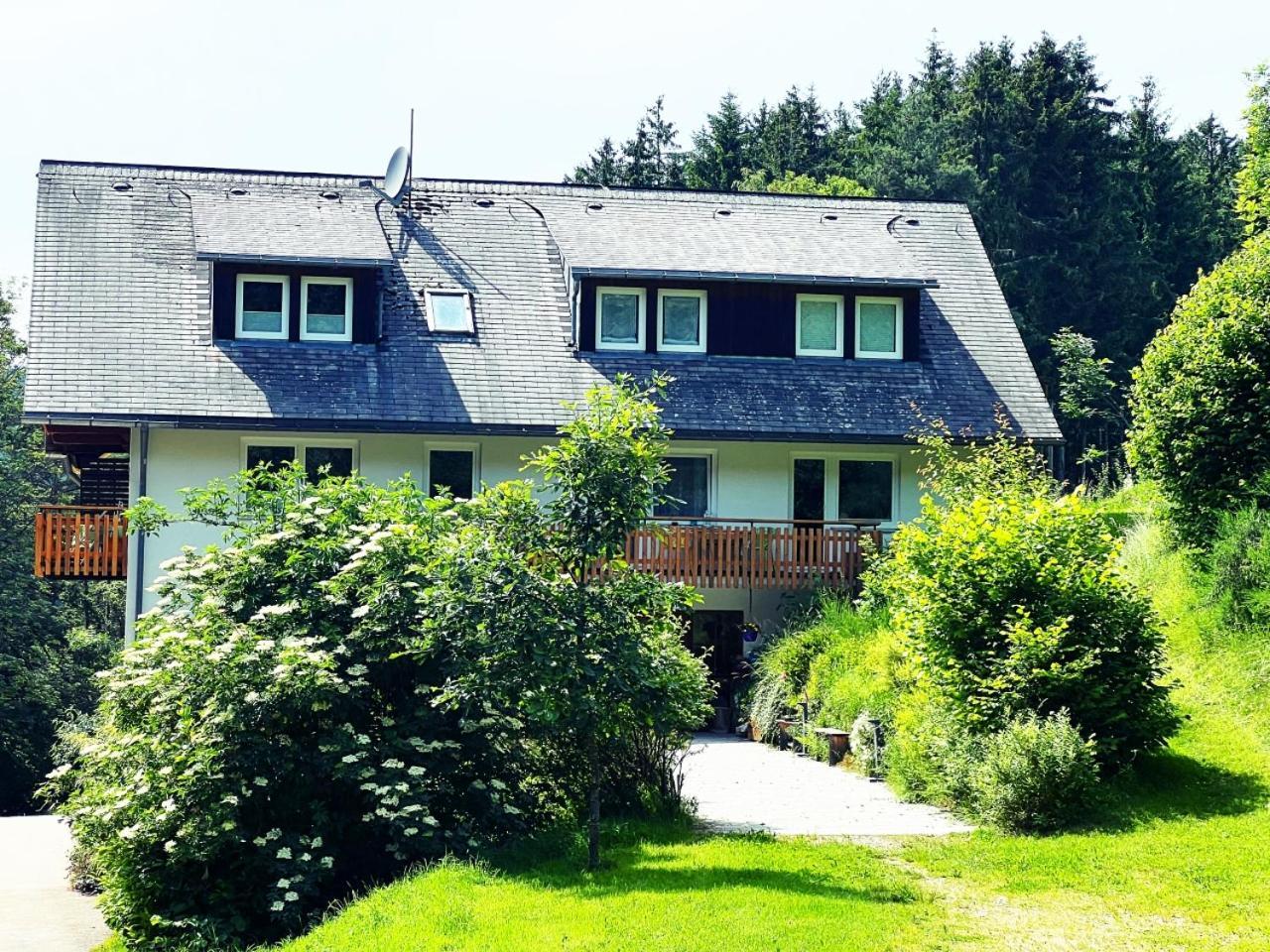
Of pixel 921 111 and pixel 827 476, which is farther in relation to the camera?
pixel 921 111

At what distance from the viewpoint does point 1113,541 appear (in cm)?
1617

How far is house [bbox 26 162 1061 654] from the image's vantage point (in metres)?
26.8

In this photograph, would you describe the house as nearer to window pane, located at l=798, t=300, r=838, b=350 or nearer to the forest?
window pane, located at l=798, t=300, r=838, b=350

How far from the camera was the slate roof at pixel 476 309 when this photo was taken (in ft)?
88.4

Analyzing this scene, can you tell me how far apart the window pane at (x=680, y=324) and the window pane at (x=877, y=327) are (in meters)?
3.05

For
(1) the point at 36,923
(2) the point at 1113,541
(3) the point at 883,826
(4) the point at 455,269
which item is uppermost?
(4) the point at 455,269

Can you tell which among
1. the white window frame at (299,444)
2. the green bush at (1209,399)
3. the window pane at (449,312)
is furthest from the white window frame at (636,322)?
the green bush at (1209,399)

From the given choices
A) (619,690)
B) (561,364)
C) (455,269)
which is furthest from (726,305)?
(619,690)

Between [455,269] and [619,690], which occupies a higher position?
[455,269]

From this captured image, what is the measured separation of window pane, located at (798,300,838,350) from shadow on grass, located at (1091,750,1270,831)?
15.5 metres

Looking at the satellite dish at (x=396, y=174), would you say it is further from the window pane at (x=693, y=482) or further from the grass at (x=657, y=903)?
the grass at (x=657, y=903)

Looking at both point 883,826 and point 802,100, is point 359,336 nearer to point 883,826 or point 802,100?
point 883,826

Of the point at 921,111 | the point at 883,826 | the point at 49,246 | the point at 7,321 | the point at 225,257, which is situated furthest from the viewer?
the point at 921,111

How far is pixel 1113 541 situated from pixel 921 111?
41.2m
